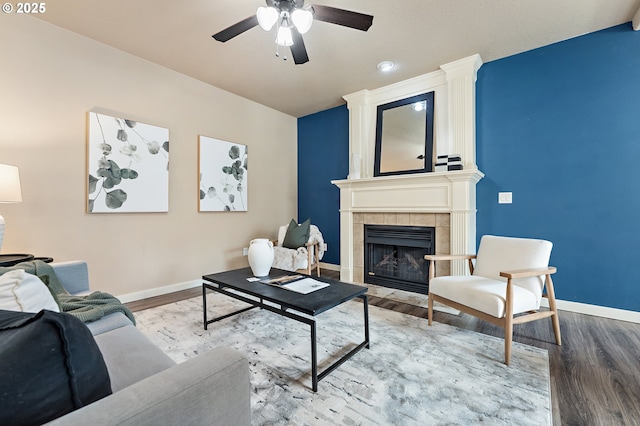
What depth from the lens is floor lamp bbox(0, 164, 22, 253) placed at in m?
1.93

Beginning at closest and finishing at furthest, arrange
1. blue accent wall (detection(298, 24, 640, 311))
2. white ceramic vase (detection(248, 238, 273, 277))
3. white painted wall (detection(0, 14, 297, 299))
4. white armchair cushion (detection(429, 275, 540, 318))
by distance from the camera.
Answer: white armchair cushion (detection(429, 275, 540, 318)), white ceramic vase (detection(248, 238, 273, 277)), white painted wall (detection(0, 14, 297, 299)), blue accent wall (detection(298, 24, 640, 311))

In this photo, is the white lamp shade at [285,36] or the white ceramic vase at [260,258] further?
the white ceramic vase at [260,258]

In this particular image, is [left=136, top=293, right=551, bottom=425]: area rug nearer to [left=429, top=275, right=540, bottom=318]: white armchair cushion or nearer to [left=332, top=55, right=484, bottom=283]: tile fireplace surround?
[left=429, top=275, right=540, bottom=318]: white armchair cushion

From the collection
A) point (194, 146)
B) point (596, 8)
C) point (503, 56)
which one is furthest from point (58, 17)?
point (596, 8)

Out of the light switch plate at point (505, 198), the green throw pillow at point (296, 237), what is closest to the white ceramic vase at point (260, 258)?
the green throw pillow at point (296, 237)

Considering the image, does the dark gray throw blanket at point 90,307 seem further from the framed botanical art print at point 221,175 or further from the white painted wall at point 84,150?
the framed botanical art print at point 221,175

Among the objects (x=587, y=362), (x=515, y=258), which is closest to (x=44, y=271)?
(x=515, y=258)

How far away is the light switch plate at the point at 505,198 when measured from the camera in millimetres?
3104

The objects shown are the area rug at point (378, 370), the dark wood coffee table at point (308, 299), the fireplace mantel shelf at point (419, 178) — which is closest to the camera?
the area rug at point (378, 370)

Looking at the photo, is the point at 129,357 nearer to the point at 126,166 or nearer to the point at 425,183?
the point at 126,166

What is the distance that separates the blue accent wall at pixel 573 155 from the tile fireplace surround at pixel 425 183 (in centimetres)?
26

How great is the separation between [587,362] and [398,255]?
2013 millimetres

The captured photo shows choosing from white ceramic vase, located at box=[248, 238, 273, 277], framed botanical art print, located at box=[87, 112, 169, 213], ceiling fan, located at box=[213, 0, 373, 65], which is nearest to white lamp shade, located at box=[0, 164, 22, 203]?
framed botanical art print, located at box=[87, 112, 169, 213]

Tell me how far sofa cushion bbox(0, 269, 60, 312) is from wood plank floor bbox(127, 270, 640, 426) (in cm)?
189
